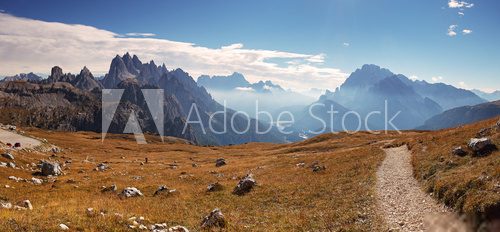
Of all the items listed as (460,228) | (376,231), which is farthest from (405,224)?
(460,228)

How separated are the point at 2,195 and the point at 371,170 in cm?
3738

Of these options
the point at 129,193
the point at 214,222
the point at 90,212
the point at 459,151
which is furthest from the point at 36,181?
the point at 459,151

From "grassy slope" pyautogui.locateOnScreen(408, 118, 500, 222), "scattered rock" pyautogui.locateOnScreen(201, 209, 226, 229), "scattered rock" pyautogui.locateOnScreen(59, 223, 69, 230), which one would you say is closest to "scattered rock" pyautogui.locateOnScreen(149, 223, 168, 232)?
"scattered rock" pyautogui.locateOnScreen(201, 209, 226, 229)

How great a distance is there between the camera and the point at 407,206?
81.4ft

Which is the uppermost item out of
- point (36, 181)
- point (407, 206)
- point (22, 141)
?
point (407, 206)

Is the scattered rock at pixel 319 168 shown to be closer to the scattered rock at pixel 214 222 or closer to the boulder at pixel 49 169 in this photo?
the scattered rock at pixel 214 222

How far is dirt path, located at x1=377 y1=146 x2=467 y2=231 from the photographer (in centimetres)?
1725

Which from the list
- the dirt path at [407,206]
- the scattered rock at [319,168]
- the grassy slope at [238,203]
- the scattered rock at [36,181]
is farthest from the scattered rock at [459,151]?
the scattered rock at [36,181]

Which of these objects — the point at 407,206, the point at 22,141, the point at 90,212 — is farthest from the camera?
the point at 22,141

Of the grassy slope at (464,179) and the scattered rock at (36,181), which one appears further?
the scattered rock at (36,181)

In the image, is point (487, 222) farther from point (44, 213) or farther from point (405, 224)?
point (44, 213)

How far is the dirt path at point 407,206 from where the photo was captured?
1725 centimetres

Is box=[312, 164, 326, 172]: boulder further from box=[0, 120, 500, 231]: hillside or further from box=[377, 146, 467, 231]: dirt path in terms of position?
box=[377, 146, 467, 231]: dirt path

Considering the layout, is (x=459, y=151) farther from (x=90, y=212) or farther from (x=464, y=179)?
(x=90, y=212)
